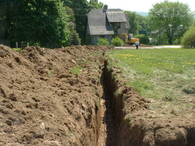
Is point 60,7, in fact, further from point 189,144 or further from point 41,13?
point 189,144

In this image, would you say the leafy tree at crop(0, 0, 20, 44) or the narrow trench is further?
the leafy tree at crop(0, 0, 20, 44)

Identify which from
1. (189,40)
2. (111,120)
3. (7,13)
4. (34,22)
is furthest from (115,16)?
(111,120)

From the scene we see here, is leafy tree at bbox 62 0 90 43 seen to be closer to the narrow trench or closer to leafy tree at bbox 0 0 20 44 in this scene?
leafy tree at bbox 0 0 20 44

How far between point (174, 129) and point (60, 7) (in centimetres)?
2524

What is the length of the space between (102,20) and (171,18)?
77.0 feet

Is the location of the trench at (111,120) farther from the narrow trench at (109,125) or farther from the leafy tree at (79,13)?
the leafy tree at (79,13)

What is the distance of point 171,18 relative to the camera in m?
66.6

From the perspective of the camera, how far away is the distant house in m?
51.3

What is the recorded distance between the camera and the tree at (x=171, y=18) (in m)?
65.9

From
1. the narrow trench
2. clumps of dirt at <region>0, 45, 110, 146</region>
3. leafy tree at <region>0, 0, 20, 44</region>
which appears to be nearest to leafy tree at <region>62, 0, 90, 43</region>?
leafy tree at <region>0, 0, 20, 44</region>

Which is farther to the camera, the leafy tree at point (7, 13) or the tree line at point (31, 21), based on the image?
the tree line at point (31, 21)

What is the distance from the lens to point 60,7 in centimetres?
2812

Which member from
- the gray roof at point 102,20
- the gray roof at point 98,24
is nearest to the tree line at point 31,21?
the gray roof at point 98,24

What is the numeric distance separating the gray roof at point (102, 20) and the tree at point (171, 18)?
1881cm
